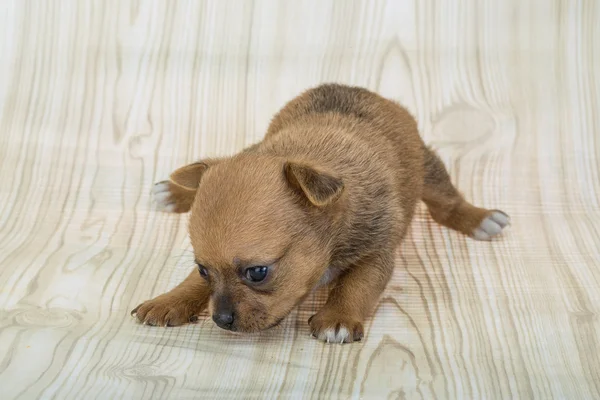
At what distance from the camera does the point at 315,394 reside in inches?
135

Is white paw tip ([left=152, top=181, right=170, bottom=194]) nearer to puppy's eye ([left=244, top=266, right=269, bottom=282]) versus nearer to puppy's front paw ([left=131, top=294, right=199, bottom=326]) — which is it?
puppy's front paw ([left=131, top=294, right=199, bottom=326])

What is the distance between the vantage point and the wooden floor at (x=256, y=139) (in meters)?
3.68

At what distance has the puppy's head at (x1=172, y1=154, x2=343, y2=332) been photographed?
12.1 ft

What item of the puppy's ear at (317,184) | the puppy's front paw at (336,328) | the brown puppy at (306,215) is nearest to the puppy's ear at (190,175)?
the brown puppy at (306,215)

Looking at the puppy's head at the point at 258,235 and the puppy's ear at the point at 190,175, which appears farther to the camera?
the puppy's ear at the point at 190,175

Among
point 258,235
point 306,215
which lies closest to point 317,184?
point 306,215

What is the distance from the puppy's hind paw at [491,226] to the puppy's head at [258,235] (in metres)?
1.57

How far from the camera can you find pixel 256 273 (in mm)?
3730

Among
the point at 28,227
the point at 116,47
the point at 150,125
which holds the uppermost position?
the point at 116,47

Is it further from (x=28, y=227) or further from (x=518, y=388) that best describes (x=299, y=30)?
(x=518, y=388)

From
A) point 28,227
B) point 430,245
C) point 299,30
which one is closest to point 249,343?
point 430,245

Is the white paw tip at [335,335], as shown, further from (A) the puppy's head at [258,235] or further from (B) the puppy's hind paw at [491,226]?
(B) the puppy's hind paw at [491,226]

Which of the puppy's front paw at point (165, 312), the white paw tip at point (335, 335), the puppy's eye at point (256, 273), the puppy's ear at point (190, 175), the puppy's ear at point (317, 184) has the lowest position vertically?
the puppy's front paw at point (165, 312)

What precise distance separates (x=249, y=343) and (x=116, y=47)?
3150 millimetres
